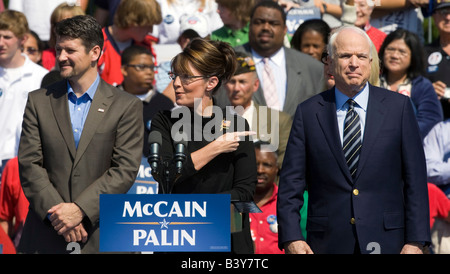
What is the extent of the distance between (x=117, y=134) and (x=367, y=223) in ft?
5.64

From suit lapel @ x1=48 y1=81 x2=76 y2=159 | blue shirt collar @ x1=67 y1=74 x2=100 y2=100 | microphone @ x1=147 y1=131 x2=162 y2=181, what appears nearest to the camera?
microphone @ x1=147 y1=131 x2=162 y2=181

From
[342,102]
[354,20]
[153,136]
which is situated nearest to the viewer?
[153,136]

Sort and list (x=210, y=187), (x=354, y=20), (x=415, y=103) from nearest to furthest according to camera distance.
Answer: (x=210, y=187)
(x=415, y=103)
(x=354, y=20)

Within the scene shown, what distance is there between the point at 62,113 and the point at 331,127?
174cm

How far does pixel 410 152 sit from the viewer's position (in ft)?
15.9

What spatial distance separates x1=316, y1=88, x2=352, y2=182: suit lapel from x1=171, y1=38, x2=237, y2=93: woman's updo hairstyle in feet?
2.53

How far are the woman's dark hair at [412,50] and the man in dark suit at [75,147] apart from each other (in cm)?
358

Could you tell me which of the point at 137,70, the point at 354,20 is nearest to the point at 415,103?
the point at 354,20

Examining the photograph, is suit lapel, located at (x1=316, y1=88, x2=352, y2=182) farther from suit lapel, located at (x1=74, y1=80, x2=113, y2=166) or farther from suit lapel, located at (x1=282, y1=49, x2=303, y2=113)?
suit lapel, located at (x1=282, y1=49, x2=303, y2=113)

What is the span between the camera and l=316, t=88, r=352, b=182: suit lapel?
16.0ft

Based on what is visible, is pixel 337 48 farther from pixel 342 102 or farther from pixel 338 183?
pixel 338 183

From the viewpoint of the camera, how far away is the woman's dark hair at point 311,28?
896cm

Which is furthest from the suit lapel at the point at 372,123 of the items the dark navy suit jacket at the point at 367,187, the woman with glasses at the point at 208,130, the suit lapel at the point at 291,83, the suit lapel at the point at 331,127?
the suit lapel at the point at 291,83

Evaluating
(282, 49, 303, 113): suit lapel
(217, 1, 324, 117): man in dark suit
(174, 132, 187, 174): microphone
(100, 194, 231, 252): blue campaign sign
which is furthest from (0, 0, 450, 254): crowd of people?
(217, 1, 324, 117): man in dark suit
